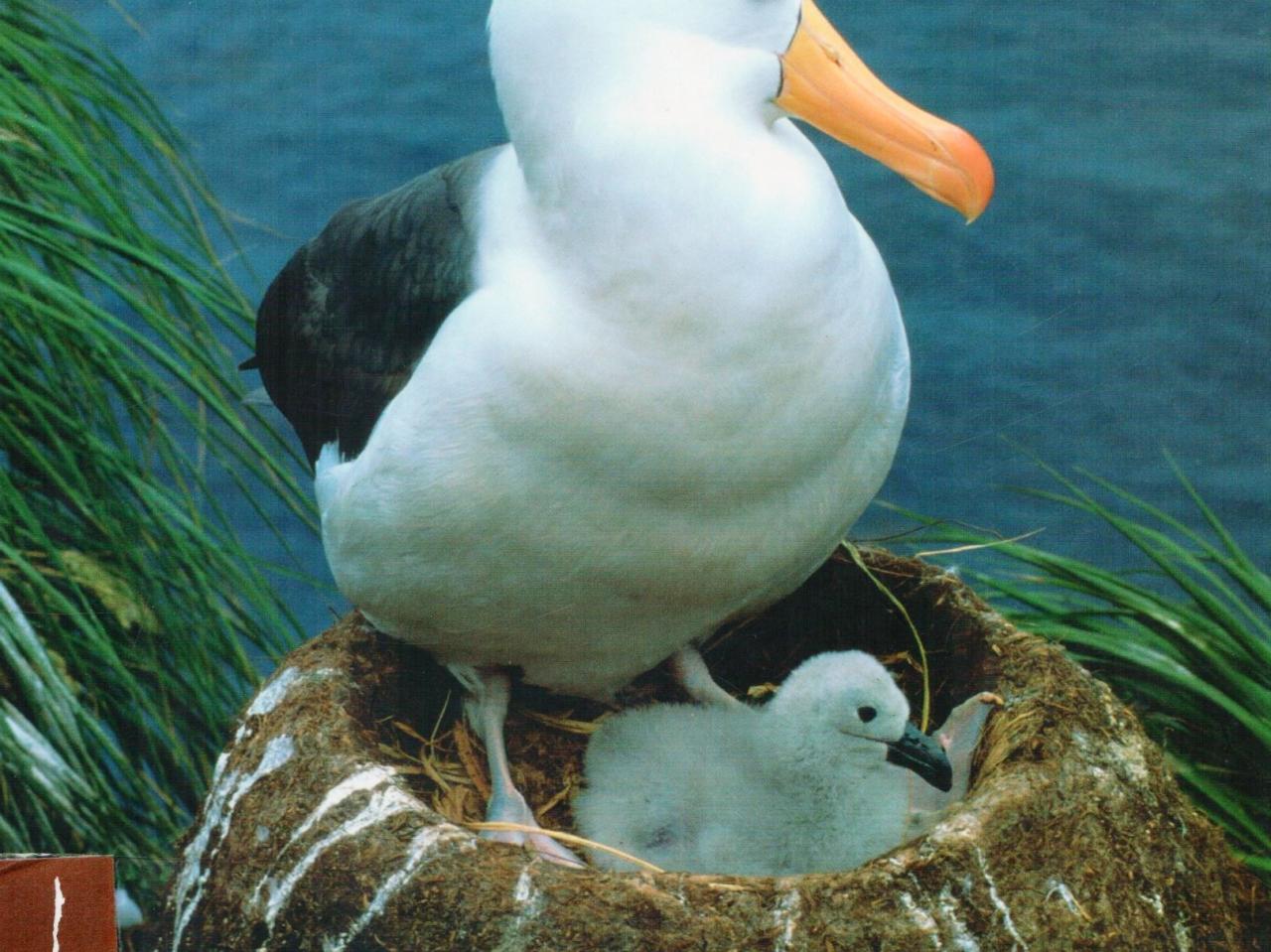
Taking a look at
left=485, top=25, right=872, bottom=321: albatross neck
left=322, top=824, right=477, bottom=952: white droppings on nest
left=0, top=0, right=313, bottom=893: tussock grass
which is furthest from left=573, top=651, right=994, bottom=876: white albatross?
left=0, top=0, right=313, bottom=893: tussock grass

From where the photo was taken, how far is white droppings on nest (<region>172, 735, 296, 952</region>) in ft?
7.28

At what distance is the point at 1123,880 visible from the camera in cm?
201

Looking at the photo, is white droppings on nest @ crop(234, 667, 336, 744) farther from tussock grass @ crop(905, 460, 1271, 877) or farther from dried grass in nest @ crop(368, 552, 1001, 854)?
tussock grass @ crop(905, 460, 1271, 877)

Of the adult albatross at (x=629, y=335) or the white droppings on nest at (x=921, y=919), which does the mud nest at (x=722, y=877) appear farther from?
the adult albatross at (x=629, y=335)

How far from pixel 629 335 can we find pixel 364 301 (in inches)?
20.5

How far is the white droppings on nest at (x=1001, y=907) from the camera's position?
1.89m

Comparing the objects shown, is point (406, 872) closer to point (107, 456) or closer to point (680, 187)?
point (680, 187)

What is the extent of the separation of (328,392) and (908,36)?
3.32 feet

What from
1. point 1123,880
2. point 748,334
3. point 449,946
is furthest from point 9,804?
point 1123,880

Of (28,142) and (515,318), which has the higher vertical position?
(28,142)

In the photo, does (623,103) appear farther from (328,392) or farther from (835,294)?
(328,392)

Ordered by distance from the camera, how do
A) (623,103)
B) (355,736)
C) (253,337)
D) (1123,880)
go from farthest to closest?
(253,337) → (355,736) → (1123,880) → (623,103)

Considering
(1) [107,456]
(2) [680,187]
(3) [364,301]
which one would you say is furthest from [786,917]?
(1) [107,456]

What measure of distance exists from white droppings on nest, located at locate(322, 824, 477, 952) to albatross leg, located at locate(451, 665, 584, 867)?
1.11ft
